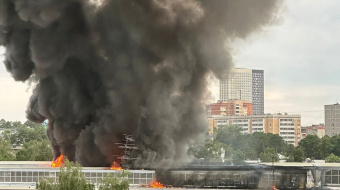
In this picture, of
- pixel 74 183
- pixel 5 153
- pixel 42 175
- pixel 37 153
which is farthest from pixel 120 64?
pixel 5 153

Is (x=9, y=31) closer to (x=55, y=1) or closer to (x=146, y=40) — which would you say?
(x=55, y=1)

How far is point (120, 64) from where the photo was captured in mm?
99312

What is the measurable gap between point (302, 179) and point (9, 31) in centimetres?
4310

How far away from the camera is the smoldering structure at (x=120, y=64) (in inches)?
3875

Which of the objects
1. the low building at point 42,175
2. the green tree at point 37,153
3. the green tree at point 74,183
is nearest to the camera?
the green tree at point 74,183

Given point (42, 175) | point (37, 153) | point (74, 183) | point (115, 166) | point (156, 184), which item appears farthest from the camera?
point (37, 153)

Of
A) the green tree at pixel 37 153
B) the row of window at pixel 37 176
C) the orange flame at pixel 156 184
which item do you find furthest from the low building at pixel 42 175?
the green tree at pixel 37 153

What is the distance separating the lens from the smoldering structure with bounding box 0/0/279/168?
323 ft

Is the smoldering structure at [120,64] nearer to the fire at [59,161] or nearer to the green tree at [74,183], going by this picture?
the fire at [59,161]

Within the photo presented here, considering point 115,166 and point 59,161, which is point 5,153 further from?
point 115,166

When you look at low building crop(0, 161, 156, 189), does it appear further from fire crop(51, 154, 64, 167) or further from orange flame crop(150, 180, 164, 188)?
fire crop(51, 154, 64, 167)

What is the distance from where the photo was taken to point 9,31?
103 m

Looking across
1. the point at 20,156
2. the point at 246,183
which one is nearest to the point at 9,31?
the point at 246,183

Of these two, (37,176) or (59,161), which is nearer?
(37,176)
